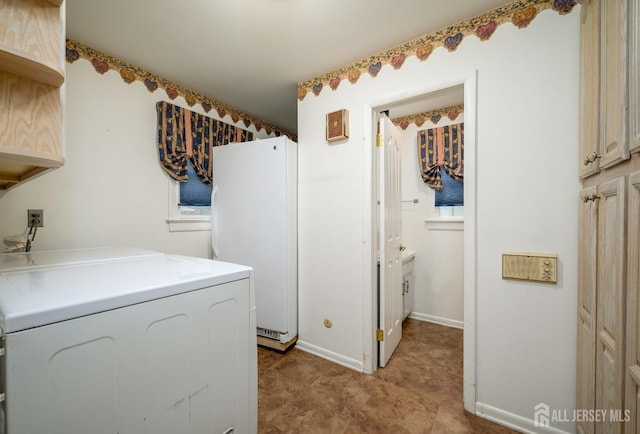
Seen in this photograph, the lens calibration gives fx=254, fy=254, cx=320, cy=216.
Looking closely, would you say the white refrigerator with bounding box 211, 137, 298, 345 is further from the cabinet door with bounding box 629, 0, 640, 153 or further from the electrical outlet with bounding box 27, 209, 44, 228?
the cabinet door with bounding box 629, 0, 640, 153

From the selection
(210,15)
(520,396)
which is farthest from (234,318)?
(210,15)

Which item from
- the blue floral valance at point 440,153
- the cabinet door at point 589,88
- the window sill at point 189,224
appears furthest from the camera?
the blue floral valance at point 440,153

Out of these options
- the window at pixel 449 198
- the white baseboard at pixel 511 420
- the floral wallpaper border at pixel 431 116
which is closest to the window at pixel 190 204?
the floral wallpaper border at pixel 431 116

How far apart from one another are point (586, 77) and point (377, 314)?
1858 millimetres

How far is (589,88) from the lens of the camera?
1192 mm

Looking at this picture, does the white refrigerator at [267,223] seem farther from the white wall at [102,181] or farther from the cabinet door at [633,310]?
the cabinet door at [633,310]

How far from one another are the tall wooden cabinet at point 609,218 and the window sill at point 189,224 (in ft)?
9.35

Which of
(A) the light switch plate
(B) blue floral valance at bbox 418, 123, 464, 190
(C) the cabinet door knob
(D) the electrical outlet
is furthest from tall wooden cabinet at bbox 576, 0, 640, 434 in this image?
(D) the electrical outlet

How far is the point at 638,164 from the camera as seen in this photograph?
0.82 metres

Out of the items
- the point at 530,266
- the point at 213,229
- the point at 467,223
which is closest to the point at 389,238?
the point at 467,223

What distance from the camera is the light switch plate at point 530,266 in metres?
1.38

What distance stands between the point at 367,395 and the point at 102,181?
2512mm

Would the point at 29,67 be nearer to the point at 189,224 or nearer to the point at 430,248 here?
the point at 189,224

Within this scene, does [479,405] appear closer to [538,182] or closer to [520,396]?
[520,396]
